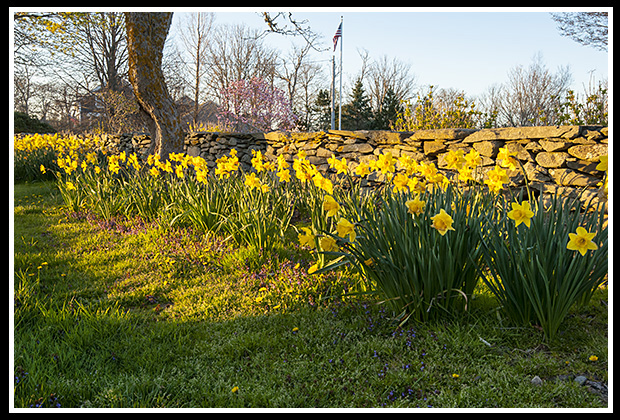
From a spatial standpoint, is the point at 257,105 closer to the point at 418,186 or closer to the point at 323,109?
the point at 323,109

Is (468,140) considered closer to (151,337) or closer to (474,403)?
(474,403)

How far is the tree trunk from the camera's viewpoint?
619cm

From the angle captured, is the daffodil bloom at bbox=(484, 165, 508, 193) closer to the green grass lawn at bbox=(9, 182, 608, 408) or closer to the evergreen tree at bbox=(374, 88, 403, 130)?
the green grass lawn at bbox=(9, 182, 608, 408)

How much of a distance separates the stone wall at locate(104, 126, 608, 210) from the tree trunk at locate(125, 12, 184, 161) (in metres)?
1.28

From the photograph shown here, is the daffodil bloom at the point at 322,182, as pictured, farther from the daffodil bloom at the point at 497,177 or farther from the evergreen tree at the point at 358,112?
the evergreen tree at the point at 358,112

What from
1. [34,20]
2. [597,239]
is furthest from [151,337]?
[34,20]

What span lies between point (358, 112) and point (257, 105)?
6390 mm

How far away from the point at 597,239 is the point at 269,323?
1.92 meters

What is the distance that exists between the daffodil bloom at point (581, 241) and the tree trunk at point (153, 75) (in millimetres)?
→ 6430

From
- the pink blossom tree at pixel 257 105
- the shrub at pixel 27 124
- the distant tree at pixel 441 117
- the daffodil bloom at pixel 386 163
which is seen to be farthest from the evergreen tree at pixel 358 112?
the daffodil bloom at pixel 386 163

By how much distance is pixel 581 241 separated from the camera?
171cm

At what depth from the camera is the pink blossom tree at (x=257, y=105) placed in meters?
19.4

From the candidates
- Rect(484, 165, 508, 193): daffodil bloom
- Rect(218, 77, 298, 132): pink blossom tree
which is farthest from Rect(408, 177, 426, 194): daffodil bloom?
Rect(218, 77, 298, 132): pink blossom tree

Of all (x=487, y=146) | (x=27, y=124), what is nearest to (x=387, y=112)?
(x=487, y=146)
